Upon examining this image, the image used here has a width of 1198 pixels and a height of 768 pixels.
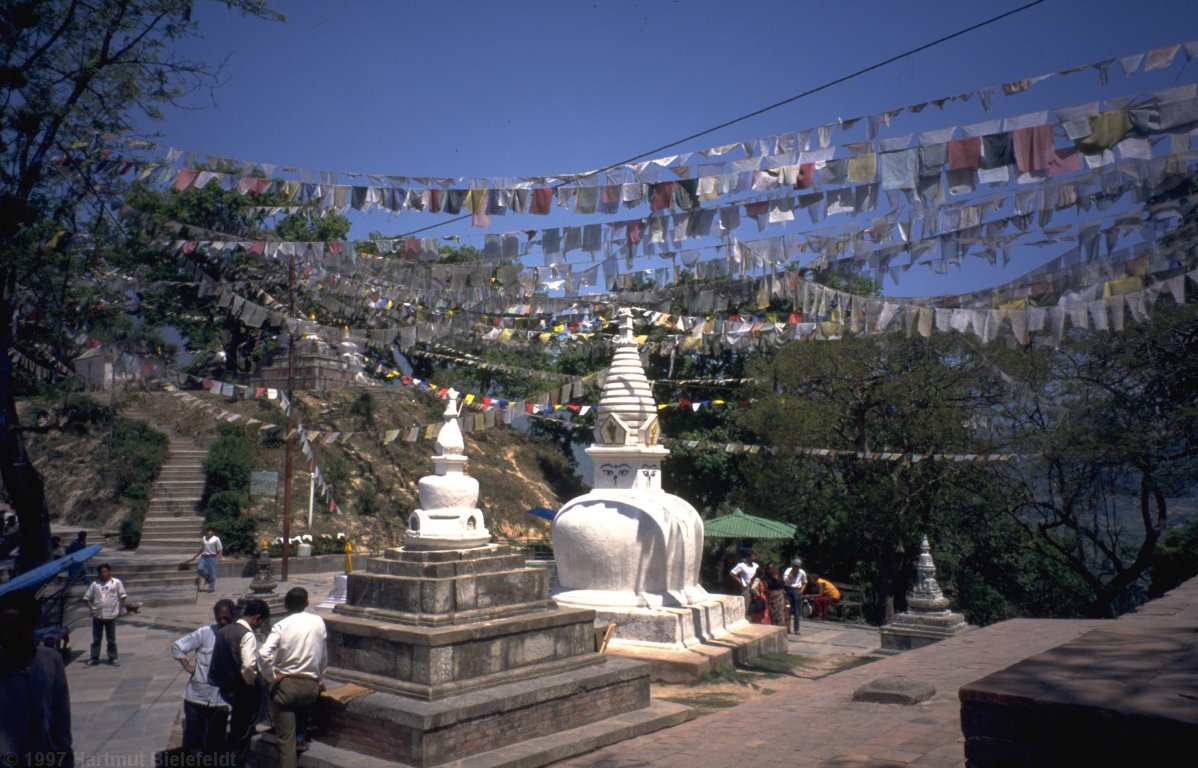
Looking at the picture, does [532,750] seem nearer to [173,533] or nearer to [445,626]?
[445,626]

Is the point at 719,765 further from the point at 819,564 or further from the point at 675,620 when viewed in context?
the point at 819,564

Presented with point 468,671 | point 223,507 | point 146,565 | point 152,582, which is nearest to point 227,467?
point 223,507

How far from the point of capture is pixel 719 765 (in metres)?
7.08

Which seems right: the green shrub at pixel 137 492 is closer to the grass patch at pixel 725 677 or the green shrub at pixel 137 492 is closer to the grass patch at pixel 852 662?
the grass patch at pixel 725 677

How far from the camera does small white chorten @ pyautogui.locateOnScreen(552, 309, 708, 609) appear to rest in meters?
12.2

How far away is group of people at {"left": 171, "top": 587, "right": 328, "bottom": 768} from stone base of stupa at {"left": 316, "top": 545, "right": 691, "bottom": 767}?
536 millimetres

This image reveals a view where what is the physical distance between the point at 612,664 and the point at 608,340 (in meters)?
8.97

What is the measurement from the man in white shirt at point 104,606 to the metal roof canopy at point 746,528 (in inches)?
476

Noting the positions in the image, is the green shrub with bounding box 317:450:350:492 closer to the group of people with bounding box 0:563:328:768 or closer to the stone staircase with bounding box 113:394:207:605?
the stone staircase with bounding box 113:394:207:605

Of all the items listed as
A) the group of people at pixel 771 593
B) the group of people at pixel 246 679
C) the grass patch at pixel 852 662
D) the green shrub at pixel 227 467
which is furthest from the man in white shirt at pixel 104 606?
the green shrub at pixel 227 467

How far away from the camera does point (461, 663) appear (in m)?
7.95

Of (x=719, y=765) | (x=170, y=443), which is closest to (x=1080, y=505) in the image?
(x=719, y=765)

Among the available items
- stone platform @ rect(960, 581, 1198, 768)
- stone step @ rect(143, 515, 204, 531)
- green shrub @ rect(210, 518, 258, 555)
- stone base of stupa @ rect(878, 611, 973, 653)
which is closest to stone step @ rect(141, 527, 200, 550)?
stone step @ rect(143, 515, 204, 531)

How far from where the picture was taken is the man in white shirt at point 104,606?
11570mm
